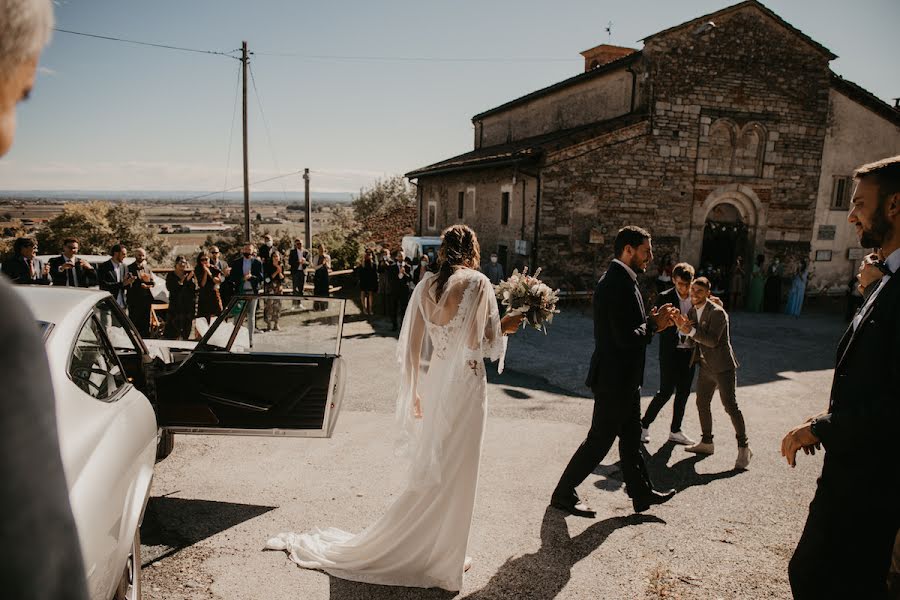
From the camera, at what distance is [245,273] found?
12.2 meters

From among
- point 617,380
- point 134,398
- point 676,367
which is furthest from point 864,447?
point 676,367

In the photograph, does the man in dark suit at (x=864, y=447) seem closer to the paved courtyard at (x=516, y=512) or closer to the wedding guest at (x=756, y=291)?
the paved courtyard at (x=516, y=512)

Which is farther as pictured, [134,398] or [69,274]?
[69,274]

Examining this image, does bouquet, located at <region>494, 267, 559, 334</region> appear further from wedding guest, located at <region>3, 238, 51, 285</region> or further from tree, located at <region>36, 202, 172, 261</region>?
tree, located at <region>36, 202, 172, 261</region>

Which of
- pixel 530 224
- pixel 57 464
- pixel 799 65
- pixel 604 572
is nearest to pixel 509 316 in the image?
pixel 604 572

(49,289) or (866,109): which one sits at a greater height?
(866,109)

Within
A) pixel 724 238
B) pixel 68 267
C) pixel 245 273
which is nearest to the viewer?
pixel 68 267

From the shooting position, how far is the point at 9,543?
67cm

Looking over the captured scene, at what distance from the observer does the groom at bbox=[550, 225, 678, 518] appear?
4.68 meters

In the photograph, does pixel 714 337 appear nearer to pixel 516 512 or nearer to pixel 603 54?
pixel 516 512

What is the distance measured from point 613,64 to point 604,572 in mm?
19240

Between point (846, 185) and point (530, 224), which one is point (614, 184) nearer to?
point (530, 224)

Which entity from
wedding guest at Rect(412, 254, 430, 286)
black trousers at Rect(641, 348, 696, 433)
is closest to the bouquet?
black trousers at Rect(641, 348, 696, 433)

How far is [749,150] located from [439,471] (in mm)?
19975
